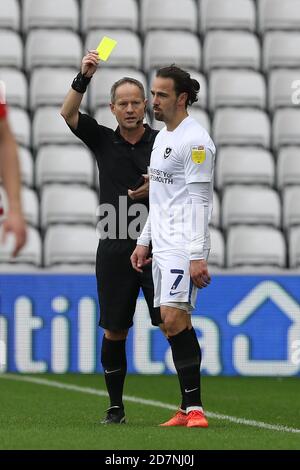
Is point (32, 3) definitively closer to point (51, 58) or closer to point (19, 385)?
point (51, 58)

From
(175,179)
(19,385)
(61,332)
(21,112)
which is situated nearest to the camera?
(175,179)

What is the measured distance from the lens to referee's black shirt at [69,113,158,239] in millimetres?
7102

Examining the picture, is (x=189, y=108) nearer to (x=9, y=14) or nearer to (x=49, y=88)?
(x=49, y=88)

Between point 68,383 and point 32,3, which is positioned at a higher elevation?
point 32,3

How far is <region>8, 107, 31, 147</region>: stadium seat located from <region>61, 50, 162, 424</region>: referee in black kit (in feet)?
17.8

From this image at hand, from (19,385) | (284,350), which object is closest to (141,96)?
(19,385)

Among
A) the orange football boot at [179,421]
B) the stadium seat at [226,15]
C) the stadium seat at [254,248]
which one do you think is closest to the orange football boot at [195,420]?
the orange football boot at [179,421]

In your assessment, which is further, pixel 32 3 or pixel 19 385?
pixel 32 3

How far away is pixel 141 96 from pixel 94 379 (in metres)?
3.98

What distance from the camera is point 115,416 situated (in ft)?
23.0

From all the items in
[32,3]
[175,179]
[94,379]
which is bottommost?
[94,379]

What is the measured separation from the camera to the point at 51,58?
13.5 metres

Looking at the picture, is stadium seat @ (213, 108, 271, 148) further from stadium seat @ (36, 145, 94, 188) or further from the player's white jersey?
the player's white jersey
